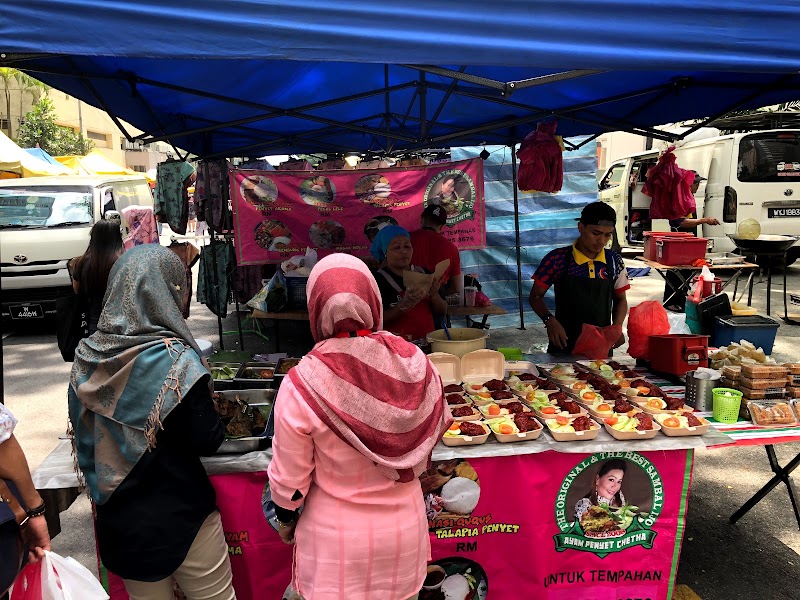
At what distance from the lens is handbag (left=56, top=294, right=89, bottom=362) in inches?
144

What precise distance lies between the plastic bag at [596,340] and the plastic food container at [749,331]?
2.07 ft

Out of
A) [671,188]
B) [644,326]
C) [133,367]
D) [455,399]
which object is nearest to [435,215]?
[671,188]

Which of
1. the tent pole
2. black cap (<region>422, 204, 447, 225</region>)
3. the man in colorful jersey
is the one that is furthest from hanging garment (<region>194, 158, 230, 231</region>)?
the man in colorful jersey

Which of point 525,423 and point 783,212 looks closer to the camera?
point 525,423

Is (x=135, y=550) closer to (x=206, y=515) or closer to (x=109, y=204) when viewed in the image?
(x=206, y=515)

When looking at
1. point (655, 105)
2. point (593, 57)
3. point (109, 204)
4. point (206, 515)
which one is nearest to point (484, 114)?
point (655, 105)

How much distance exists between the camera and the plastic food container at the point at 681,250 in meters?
8.07

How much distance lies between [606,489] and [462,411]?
721mm

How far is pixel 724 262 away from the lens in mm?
8047

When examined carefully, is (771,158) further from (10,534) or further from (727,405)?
(10,534)

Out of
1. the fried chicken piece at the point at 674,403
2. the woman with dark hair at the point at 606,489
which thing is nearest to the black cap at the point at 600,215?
the fried chicken piece at the point at 674,403

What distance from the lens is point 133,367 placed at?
2.11 m

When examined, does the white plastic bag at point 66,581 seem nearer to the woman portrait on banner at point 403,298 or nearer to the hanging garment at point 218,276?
the woman portrait on banner at point 403,298

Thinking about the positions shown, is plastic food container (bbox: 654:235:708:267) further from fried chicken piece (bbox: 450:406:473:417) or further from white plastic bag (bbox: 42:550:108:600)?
white plastic bag (bbox: 42:550:108:600)
